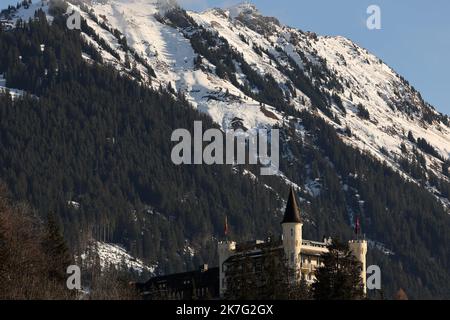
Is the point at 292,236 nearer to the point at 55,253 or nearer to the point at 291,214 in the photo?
the point at 291,214

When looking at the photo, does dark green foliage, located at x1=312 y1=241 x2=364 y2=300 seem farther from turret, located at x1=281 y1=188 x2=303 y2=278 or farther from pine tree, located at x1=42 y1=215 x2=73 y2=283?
turret, located at x1=281 y1=188 x2=303 y2=278

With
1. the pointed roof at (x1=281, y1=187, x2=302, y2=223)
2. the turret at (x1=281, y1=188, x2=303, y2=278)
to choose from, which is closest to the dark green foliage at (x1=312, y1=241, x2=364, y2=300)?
the turret at (x1=281, y1=188, x2=303, y2=278)

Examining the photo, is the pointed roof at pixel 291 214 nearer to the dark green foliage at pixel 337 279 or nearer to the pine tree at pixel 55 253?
the pine tree at pixel 55 253

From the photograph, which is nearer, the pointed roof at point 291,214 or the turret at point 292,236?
the turret at point 292,236

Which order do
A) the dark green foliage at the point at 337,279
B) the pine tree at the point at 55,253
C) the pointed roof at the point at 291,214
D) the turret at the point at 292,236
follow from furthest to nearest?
the pointed roof at the point at 291,214 → the turret at the point at 292,236 → the pine tree at the point at 55,253 → the dark green foliage at the point at 337,279

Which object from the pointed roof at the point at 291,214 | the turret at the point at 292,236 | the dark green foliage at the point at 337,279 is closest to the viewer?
the dark green foliage at the point at 337,279

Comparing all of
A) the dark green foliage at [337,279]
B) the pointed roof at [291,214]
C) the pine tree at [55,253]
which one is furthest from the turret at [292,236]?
the dark green foliage at [337,279]

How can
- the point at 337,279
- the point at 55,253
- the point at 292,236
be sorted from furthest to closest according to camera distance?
the point at 292,236 < the point at 55,253 < the point at 337,279

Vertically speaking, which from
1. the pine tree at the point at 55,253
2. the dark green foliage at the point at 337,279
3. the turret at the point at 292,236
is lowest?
the dark green foliage at the point at 337,279

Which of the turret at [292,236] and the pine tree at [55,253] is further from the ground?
the turret at [292,236]

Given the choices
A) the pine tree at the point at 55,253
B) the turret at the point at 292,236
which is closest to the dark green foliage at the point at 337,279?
the pine tree at the point at 55,253

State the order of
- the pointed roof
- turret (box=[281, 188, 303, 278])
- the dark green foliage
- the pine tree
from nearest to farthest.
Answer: the dark green foliage → the pine tree → turret (box=[281, 188, 303, 278]) → the pointed roof

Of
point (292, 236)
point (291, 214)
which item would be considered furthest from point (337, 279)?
point (291, 214)
